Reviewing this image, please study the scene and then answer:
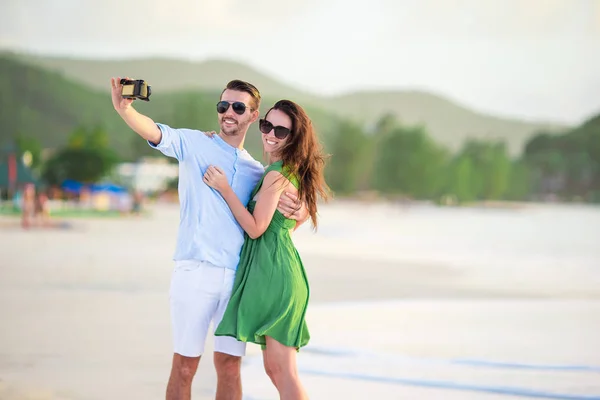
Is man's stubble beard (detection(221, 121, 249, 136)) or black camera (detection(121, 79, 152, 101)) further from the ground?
black camera (detection(121, 79, 152, 101))

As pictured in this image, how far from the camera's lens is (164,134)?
352 centimetres

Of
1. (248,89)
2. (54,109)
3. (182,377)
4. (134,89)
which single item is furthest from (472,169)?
(134,89)

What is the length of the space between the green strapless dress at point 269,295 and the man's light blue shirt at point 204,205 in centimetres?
10

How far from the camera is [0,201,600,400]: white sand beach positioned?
17.7ft

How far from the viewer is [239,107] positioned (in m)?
3.71

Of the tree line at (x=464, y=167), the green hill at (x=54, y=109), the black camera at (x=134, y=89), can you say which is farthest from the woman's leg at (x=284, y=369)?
the green hill at (x=54, y=109)

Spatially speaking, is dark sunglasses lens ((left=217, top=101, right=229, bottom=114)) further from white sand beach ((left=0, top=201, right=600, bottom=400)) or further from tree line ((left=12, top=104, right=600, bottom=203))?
tree line ((left=12, top=104, right=600, bottom=203))

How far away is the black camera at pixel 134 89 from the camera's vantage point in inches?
132

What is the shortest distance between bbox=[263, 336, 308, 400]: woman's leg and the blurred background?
153 centimetres

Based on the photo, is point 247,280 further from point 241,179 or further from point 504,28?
point 504,28

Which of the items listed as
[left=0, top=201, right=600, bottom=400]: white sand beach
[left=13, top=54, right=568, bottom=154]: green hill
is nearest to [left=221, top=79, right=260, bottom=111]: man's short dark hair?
[left=0, top=201, right=600, bottom=400]: white sand beach

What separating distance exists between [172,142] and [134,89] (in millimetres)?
307

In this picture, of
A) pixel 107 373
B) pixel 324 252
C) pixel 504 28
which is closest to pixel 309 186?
pixel 107 373

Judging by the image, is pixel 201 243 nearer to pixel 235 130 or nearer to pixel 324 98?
pixel 235 130
